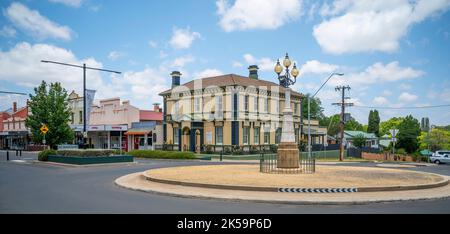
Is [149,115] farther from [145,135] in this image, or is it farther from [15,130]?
[15,130]

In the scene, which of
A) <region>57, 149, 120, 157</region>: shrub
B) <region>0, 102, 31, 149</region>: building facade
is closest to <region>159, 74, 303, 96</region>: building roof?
<region>57, 149, 120, 157</region>: shrub

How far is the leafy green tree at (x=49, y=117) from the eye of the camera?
37156mm

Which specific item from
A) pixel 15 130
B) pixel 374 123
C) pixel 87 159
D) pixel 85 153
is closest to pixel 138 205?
pixel 87 159

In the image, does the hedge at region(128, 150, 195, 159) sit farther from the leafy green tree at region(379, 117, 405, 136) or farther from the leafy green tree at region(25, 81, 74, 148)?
the leafy green tree at region(379, 117, 405, 136)

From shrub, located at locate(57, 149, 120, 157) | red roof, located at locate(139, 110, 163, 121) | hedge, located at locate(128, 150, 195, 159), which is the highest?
red roof, located at locate(139, 110, 163, 121)

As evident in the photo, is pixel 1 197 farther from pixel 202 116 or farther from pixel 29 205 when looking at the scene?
pixel 202 116

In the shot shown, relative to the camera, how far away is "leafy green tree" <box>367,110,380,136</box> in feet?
333

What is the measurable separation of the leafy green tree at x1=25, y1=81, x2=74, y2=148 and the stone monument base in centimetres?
2530

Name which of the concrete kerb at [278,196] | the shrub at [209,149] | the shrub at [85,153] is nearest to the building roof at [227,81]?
the shrub at [209,149]

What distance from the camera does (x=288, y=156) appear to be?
20.3 m

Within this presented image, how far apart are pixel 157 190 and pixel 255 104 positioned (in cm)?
3110

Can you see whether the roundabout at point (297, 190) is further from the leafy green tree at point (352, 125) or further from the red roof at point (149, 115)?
the leafy green tree at point (352, 125)

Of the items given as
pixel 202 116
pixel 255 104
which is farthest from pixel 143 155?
pixel 255 104

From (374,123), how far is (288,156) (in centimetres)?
8959
